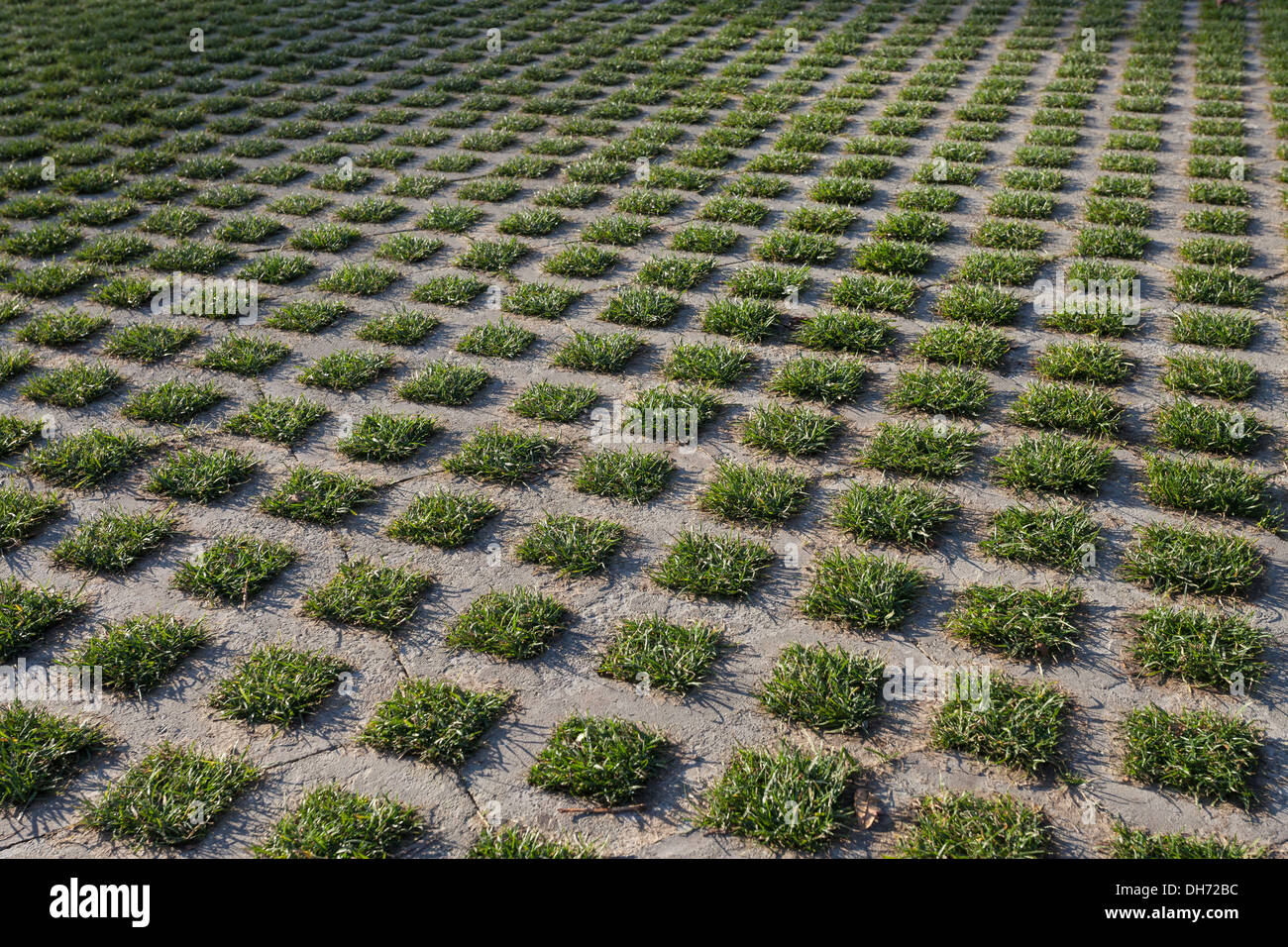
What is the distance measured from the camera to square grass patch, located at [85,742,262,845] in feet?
8.64

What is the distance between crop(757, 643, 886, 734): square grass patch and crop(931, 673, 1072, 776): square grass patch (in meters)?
0.21

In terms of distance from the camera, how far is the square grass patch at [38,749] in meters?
2.76

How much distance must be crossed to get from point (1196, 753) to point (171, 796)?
281 cm

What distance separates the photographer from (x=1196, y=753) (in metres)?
2.72

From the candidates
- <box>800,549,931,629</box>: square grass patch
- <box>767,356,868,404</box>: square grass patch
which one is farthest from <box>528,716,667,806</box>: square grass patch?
<box>767,356,868,404</box>: square grass patch

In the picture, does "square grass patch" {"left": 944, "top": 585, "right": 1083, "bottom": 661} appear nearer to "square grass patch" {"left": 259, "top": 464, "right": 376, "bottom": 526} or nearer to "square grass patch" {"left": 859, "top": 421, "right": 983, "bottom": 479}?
"square grass patch" {"left": 859, "top": 421, "right": 983, "bottom": 479}

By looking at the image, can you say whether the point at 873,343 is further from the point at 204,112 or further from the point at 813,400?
the point at 204,112

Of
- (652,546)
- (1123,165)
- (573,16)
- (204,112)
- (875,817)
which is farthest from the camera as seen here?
(573,16)

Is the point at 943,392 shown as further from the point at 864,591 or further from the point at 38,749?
the point at 38,749

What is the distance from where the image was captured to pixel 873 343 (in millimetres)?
4777

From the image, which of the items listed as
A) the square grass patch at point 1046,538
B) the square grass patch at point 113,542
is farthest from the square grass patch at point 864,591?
the square grass patch at point 113,542
